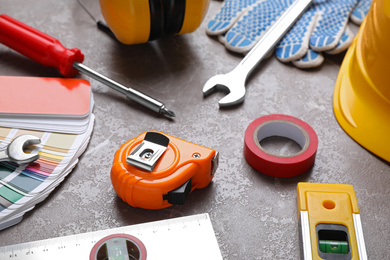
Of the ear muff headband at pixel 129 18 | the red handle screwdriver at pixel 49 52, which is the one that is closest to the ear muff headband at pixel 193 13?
the ear muff headband at pixel 129 18

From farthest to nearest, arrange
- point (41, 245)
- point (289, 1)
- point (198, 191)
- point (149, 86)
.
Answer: point (289, 1)
point (149, 86)
point (198, 191)
point (41, 245)

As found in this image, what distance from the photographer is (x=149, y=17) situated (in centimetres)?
117

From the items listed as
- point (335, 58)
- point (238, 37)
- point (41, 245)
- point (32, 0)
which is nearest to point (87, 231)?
point (41, 245)

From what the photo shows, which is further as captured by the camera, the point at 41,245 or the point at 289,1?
the point at 289,1

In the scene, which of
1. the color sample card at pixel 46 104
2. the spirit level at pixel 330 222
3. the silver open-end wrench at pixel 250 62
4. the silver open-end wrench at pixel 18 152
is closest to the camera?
the spirit level at pixel 330 222

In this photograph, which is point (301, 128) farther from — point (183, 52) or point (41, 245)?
point (41, 245)

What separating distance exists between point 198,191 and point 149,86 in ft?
1.17

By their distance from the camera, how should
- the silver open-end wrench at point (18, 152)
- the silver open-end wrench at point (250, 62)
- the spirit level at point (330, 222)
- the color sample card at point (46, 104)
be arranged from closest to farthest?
1. the spirit level at point (330, 222)
2. the silver open-end wrench at point (18, 152)
3. the color sample card at point (46, 104)
4. the silver open-end wrench at point (250, 62)

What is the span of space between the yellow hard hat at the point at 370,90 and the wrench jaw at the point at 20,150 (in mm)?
672

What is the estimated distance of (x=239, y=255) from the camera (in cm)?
85

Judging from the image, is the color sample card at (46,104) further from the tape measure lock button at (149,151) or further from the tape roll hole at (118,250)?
the tape roll hole at (118,250)

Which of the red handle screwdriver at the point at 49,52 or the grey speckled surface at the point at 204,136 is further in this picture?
the red handle screwdriver at the point at 49,52

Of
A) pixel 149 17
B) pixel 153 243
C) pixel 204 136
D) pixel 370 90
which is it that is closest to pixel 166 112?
pixel 204 136

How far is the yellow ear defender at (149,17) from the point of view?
1.15 meters
